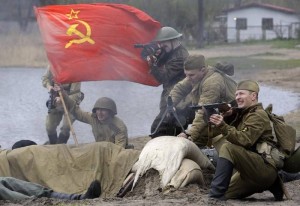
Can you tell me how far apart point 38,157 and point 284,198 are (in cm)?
266

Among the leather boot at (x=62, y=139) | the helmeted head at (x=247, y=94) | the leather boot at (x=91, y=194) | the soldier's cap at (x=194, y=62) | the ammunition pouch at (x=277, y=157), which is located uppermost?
the soldier's cap at (x=194, y=62)

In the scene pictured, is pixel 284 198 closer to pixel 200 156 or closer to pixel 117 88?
pixel 200 156

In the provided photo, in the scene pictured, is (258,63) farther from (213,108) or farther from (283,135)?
(213,108)

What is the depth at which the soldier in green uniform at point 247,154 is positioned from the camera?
28.3 ft

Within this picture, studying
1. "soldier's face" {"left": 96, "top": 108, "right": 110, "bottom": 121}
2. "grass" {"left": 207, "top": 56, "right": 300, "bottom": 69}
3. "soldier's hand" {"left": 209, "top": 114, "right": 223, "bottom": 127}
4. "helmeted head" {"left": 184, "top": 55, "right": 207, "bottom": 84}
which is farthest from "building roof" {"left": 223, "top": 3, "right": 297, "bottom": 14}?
"soldier's hand" {"left": 209, "top": 114, "right": 223, "bottom": 127}

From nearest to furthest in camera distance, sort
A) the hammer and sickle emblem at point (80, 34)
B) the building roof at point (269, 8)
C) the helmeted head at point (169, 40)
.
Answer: the helmeted head at point (169, 40), the hammer and sickle emblem at point (80, 34), the building roof at point (269, 8)

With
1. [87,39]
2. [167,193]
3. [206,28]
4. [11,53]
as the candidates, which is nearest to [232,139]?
[167,193]

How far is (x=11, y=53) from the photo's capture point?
37.2 m

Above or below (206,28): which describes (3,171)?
above

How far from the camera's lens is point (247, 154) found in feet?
28.5

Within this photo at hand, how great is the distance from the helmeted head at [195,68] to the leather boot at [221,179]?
191 cm

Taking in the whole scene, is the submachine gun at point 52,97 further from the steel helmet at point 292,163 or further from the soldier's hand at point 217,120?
the soldier's hand at point 217,120

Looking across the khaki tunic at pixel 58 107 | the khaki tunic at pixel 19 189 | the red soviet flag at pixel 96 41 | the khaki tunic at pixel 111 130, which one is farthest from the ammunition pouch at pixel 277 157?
the khaki tunic at pixel 58 107

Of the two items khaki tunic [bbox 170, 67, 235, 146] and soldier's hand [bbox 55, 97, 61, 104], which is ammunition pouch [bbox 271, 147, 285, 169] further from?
soldier's hand [bbox 55, 97, 61, 104]
